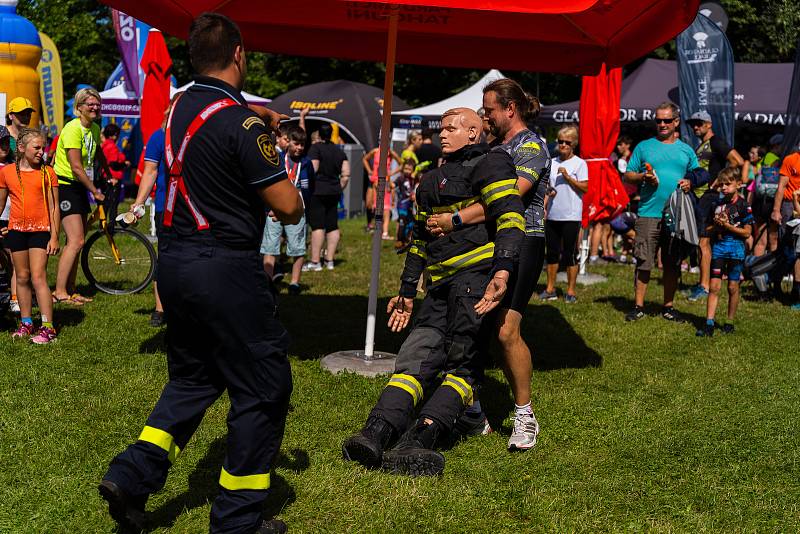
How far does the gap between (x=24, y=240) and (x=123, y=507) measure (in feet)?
14.4

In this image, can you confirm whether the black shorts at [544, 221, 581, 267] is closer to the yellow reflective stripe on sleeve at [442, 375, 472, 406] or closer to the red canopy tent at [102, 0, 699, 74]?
the red canopy tent at [102, 0, 699, 74]

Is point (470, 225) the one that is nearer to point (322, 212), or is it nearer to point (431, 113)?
point (322, 212)

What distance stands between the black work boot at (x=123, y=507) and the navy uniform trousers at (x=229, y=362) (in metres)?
0.04

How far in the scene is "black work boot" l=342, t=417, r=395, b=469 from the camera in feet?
14.8

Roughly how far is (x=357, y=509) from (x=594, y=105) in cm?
813

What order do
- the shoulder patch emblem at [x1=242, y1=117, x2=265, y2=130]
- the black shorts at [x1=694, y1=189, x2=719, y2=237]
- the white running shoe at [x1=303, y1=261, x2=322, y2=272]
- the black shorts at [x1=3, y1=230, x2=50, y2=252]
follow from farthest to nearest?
the white running shoe at [x1=303, y1=261, x2=322, y2=272] → the black shorts at [x1=694, y1=189, x2=719, y2=237] → the black shorts at [x1=3, y1=230, x2=50, y2=252] → the shoulder patch emblem at [x1=242, y1=117, x2=265, y2=130]

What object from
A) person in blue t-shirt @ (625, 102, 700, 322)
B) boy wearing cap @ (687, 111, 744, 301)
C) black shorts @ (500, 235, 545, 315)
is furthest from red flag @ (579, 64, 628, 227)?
black shorts @ (500, 235, 545, 315)

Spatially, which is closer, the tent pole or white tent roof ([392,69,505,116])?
the tent pole

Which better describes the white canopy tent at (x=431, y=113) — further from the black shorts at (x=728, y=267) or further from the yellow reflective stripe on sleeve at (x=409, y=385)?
the yellow reflective stripe on sleeve at (x=409, y=385)

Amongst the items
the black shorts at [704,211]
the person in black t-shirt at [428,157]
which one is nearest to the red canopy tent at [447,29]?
the black shorts at [704,211]

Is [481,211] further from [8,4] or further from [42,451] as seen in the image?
[8,4]

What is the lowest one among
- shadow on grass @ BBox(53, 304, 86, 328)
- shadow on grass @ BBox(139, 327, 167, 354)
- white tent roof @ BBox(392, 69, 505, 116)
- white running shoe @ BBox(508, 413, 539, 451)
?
shadow on grass @ BBox(53, 304, 86, 328)

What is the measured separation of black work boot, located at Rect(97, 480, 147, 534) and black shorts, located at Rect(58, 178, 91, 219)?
5732 millimetres

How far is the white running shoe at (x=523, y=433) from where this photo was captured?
505 cm
